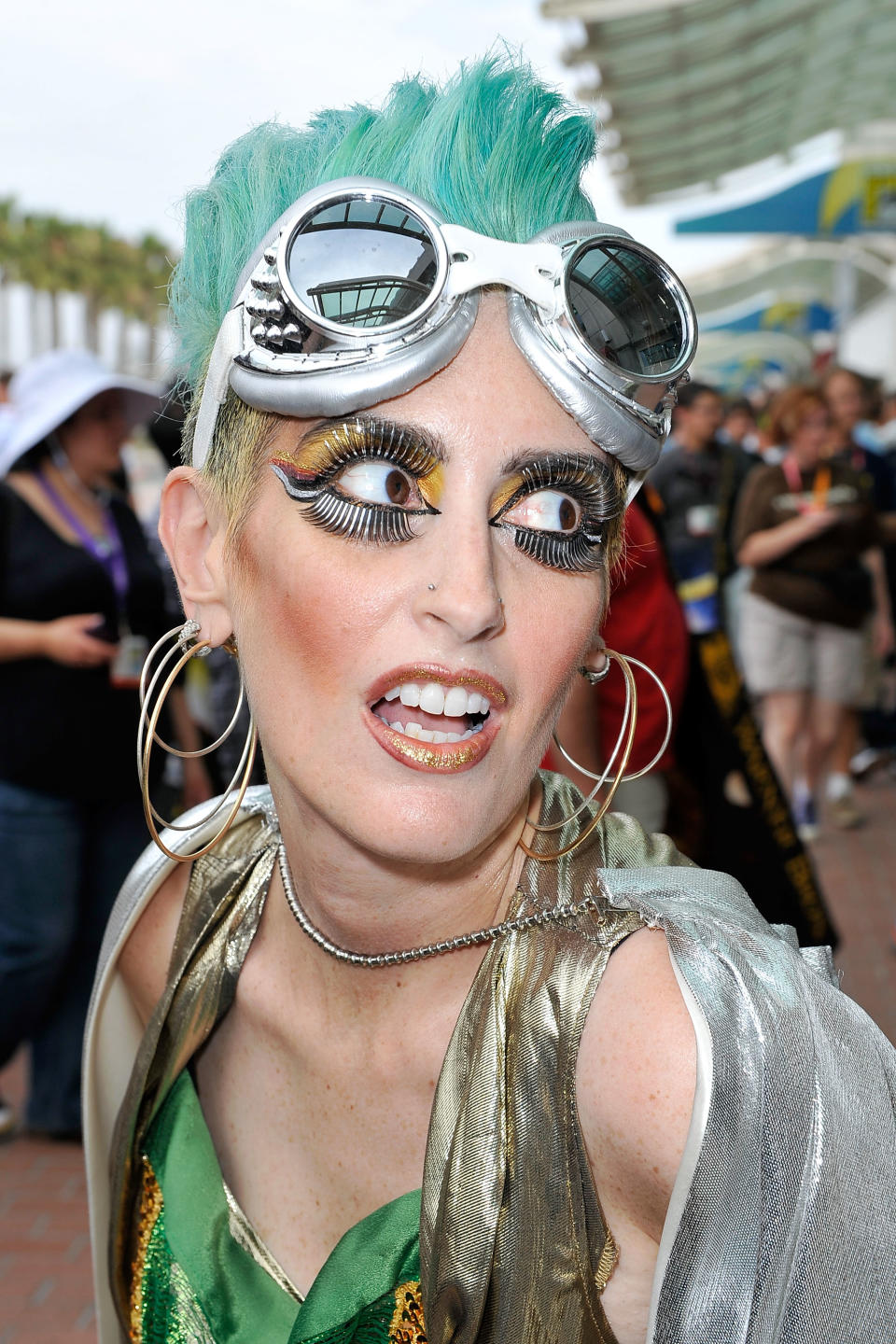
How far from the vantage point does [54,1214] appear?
156 inches

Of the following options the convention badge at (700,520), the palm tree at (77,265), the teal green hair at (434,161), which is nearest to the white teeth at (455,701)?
the teal green hair at (434,161)

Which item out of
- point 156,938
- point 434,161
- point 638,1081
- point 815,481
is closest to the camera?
point 638,1081

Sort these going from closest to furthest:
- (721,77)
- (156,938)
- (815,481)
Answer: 1. (156,938)
2. (815,481)
3. (721,77)

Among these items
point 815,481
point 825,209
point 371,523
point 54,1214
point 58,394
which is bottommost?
point 54,1214

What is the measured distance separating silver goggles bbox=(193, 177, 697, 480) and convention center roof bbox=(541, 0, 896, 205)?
6896 mm

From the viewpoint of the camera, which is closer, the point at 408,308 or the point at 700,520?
the point at 408,308

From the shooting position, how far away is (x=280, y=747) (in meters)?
1.38

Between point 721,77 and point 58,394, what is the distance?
27.9ft

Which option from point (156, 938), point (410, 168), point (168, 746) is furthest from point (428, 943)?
point (410, 168)

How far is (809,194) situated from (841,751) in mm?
8657

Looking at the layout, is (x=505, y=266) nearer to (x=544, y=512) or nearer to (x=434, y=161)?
(x=434, y=161)

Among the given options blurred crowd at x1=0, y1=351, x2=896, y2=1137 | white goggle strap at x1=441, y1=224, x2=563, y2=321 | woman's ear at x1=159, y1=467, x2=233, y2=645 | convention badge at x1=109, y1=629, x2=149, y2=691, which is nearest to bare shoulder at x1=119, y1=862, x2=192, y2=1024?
woman's ear at x1=159, y1=467, x2=233, y2=645

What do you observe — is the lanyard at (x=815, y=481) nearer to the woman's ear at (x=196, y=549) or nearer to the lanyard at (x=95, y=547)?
the lanyard at (x=95, y=547)

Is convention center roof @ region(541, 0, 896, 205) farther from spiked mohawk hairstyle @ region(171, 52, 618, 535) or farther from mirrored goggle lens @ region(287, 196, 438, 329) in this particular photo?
mirrored goggle lens @ region(287, 196, 438, 329)
